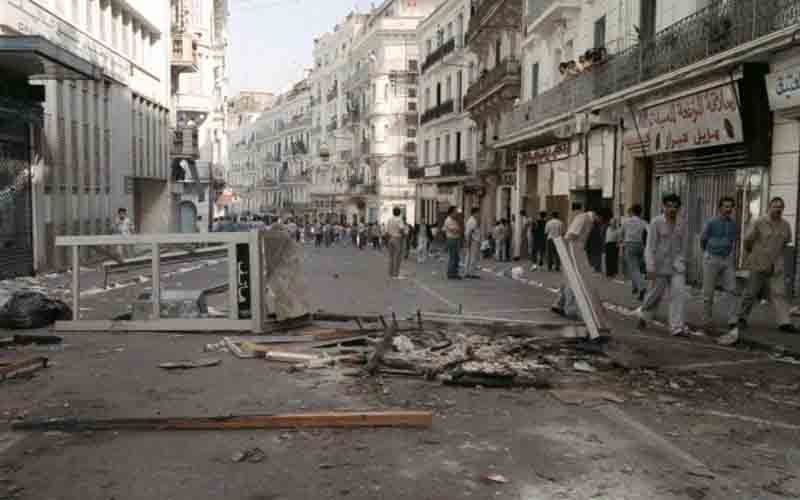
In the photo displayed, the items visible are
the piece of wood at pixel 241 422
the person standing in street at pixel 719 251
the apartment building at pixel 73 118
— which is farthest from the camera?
the apartment building at pixel 73 118

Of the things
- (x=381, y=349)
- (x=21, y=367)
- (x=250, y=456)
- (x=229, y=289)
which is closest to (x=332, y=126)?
(x=229, y=289)

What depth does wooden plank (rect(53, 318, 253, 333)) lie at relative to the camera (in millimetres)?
9609

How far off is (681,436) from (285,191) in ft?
331

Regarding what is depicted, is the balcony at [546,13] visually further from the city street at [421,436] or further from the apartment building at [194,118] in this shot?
the city street at [421,436]

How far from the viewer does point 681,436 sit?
543 cm

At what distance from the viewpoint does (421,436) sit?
17.3 feet

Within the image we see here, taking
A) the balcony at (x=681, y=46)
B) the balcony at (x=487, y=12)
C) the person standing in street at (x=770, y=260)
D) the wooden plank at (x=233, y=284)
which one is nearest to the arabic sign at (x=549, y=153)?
the balcony at (x=681, y=46)

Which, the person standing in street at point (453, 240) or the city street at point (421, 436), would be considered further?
the person standing in street at point (453, 240)

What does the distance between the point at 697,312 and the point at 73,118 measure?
56.1 ft

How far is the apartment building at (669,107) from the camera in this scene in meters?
14.8

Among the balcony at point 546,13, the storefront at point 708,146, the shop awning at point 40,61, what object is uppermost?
the balcony at point 546,13

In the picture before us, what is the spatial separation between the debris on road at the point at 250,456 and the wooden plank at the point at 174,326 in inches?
186

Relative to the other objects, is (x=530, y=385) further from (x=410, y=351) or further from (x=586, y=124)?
(x=586, y=124)

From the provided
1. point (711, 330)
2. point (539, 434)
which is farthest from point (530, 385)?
point (711, 330)
